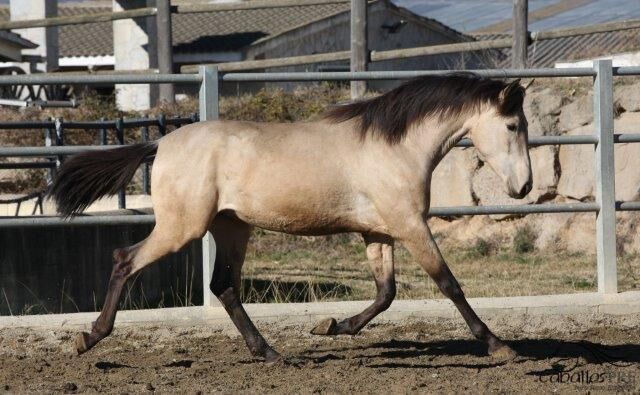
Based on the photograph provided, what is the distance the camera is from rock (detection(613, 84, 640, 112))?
1098cm

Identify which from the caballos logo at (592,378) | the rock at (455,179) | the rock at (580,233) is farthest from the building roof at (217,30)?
the caballos logo at (592,378)

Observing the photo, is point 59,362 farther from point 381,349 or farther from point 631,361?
point 631,361

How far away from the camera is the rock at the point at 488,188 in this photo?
11484 mm

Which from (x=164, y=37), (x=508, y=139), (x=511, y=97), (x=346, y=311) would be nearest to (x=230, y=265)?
(x=346, y=311)

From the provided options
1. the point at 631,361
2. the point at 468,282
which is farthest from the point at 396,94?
the point at 468,282

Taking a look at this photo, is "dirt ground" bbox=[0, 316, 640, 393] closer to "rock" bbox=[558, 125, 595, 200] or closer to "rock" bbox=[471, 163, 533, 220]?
"rock" bbox=[558, 125, 595, 200]

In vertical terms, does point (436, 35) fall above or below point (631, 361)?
above

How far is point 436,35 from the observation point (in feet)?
99.1

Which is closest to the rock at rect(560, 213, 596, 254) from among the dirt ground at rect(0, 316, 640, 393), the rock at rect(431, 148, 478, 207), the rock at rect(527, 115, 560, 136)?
the rock at rect(527, 115, 560, 136)

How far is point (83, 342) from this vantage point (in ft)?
18.4

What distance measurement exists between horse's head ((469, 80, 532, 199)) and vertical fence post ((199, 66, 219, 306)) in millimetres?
1825

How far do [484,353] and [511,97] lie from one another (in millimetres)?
1437

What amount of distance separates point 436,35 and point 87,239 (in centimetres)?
2366

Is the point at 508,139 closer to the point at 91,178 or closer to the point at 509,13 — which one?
the point at 91,178
